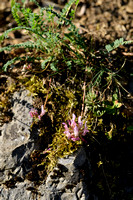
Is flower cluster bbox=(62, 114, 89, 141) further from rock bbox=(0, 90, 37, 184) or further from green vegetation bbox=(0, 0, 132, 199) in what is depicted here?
rock bbox=(0, 90, 37, 184)

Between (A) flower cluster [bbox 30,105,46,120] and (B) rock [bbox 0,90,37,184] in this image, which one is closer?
(B) rock [bbox 0,90,37,184]

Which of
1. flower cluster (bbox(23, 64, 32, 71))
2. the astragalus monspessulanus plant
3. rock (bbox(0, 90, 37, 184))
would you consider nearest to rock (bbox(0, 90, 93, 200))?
rock (bbox(0, 90, 37, 184))

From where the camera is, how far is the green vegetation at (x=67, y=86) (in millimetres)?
2607

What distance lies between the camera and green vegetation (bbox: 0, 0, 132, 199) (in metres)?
2.61

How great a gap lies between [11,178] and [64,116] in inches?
41.2

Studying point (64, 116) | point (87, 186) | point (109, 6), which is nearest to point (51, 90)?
point (64, 116)

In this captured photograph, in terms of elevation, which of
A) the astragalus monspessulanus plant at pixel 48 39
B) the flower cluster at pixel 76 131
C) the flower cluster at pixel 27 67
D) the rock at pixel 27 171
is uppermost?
the astragalus monspessulanus plant at pixel 48 39

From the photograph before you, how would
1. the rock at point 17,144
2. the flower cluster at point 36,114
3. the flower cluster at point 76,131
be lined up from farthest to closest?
the flower cluster at point 36,114 → the rock at point 17,144 → the flower cluster at point 76,131

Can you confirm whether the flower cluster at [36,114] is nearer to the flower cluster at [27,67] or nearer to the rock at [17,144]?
the rock at [17,144]

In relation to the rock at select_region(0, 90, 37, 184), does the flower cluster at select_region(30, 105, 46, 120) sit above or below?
above

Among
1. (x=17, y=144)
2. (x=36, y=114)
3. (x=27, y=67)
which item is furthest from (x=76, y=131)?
(x=27, y=67)

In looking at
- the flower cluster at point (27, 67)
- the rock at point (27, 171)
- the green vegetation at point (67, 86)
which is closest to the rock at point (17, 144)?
the rock at point (27, 171)

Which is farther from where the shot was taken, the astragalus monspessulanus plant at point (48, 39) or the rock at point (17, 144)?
the astragalus monspessulanus plant at point (48, 39)

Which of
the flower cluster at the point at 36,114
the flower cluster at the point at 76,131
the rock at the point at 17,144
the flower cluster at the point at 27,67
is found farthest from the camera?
the flower cluster at the point at 27,67
